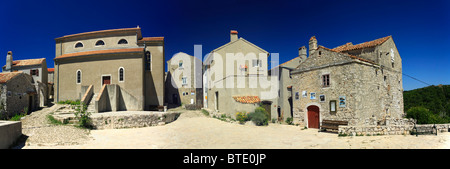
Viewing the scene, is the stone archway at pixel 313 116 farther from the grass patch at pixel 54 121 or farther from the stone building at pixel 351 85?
the grass patch at pixel 54 121

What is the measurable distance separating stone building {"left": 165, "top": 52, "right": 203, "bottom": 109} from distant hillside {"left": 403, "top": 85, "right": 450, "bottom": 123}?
26.7m

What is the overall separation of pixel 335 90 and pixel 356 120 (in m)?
2.55

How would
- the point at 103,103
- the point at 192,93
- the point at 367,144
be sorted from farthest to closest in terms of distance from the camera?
the point at 192,93 → the point at 103,103 → the point at 367,144

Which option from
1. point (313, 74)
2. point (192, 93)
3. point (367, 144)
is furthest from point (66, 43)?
point (367, 144)

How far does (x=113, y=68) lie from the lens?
2236 centimetres

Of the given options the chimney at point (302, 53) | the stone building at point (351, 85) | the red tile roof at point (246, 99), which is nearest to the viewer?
the stone building at point (351, 85)

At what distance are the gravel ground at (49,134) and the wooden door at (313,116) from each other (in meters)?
15.7

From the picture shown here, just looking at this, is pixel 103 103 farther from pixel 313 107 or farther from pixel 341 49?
pixel 341 49

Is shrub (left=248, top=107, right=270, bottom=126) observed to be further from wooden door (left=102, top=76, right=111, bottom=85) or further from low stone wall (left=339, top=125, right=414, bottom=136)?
wooden door (left=102, top=76, right=111, bottom=85)

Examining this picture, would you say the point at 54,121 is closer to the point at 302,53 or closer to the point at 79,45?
the point at 79,45

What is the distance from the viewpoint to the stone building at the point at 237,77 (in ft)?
69.7

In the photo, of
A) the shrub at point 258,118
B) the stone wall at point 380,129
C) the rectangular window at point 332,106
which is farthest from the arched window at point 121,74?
the stone wall at point 380,129

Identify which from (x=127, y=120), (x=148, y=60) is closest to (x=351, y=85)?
(x=127, y=120)

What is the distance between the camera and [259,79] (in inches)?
918
